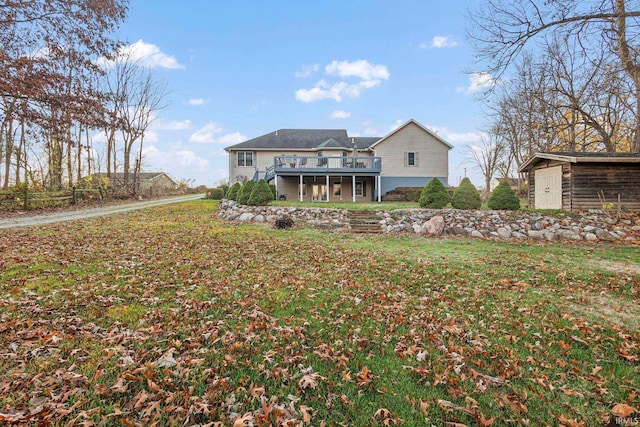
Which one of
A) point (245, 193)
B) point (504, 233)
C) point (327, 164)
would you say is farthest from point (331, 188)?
point (504, 233)

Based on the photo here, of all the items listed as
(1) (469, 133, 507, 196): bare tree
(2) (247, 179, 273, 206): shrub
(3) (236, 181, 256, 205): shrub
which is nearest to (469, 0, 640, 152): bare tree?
(2) (247, 179, 273, 206): shrub

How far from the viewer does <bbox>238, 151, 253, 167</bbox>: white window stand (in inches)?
1057

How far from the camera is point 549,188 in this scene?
597 inches

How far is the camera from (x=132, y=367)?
2723 mm

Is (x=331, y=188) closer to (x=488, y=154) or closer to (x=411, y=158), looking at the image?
(x=411, y=158)

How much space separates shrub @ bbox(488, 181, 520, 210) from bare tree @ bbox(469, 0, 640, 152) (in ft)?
24.7

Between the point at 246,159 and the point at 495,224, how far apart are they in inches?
815

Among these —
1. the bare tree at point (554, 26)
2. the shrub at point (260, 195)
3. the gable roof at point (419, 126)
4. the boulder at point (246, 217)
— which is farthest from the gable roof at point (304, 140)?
the bare tree at point (554, 26)

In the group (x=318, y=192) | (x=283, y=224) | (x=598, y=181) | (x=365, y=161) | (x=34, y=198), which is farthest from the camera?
(x=318, y=192)

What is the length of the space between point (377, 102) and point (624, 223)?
15.8 meters

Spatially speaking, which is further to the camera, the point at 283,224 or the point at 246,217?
the point at 246,217

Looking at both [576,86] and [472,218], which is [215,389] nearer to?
[472,218]

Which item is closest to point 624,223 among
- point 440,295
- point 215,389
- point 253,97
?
point 440,295

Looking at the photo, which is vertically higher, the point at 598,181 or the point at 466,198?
the point at 598,181
